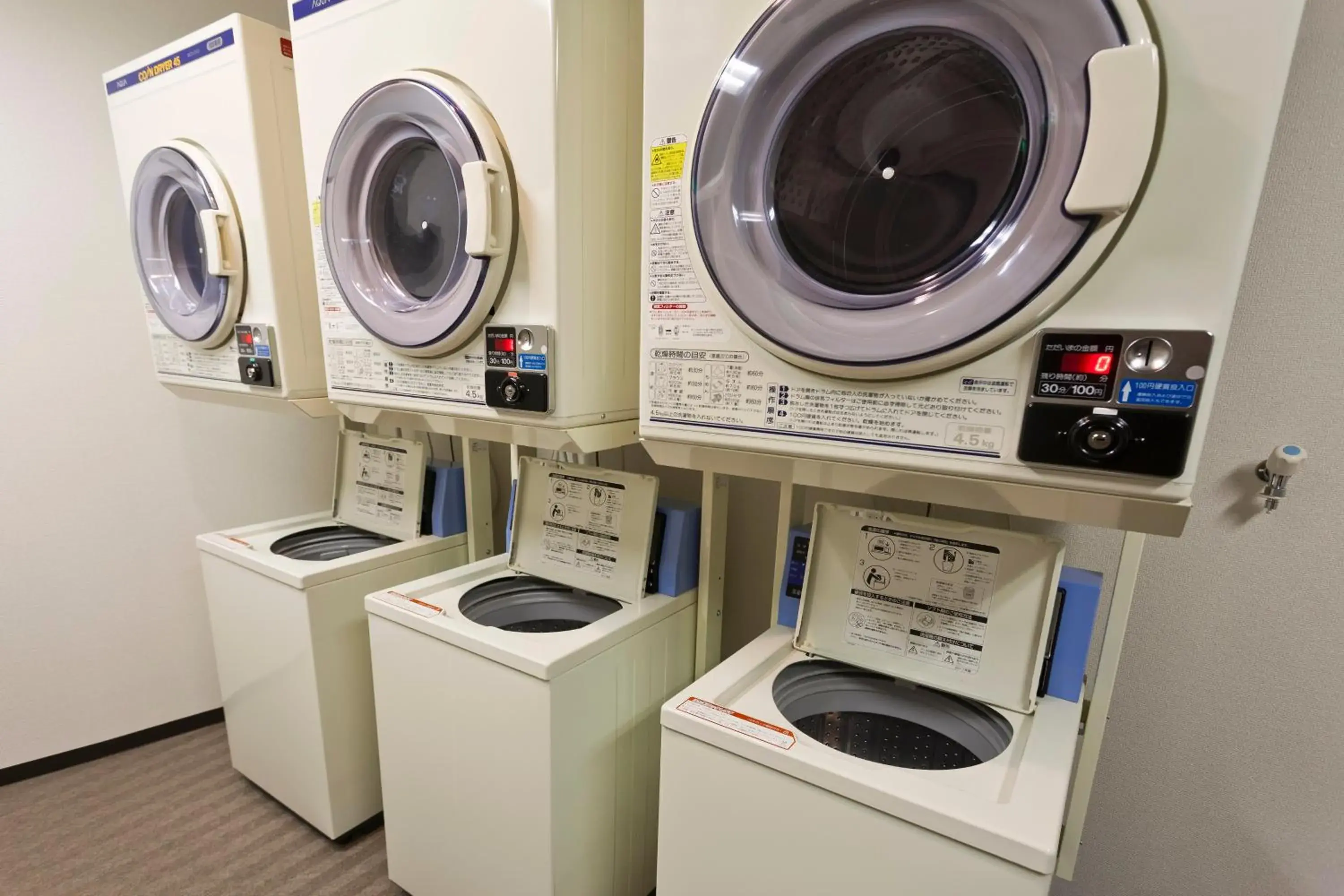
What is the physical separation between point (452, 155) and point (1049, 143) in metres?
0.91

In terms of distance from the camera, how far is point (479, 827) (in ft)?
4.37

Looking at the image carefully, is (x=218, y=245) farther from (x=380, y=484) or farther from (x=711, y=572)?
(x=711, y=572)

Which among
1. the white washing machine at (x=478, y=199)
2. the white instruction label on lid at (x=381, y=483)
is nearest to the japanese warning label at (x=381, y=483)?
the white instruction label on lid at (x=381, y=483)

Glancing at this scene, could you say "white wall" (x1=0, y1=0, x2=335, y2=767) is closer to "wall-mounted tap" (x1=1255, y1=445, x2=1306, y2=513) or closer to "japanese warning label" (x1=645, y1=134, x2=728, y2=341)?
"japanese warning label" (x1=645, y1=134, x2=728, y2=341)

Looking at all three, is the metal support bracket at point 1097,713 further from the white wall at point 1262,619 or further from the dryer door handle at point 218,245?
the dryer door handle at point 218,245

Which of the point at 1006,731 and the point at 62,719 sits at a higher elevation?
the point at 1006,731

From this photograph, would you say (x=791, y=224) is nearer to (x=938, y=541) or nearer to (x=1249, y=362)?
(x=938, y=541)

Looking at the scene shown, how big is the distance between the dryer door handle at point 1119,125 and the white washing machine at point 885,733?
23.3 inches

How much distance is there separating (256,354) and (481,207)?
932 mm

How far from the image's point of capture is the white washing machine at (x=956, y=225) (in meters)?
0.59

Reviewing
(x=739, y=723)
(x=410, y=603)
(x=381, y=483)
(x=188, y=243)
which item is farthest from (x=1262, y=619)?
(x=188, y=243)

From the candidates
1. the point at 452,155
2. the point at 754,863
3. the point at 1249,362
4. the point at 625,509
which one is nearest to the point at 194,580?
the point at 625,509

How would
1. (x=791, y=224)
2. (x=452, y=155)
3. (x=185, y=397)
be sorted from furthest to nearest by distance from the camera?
(x=185, y=397)
(x=452, y=155)
(x=791, y=224)

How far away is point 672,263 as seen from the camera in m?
0.91
